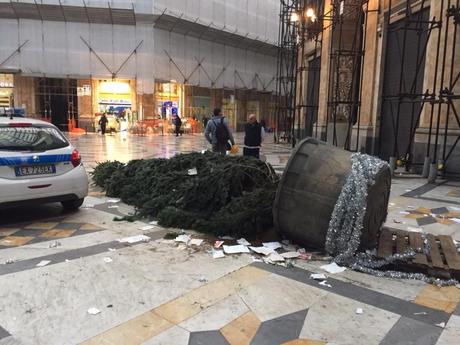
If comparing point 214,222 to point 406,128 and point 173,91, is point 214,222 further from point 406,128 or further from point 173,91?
point 173,91

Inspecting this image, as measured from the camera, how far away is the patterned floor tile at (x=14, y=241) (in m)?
5.42

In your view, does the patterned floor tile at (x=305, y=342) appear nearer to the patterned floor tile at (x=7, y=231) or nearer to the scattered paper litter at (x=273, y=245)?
the scattered paper litter at (x=273, y=245)

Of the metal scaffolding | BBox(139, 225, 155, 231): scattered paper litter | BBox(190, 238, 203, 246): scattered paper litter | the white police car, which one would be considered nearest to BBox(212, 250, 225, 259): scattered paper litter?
BBox(190, 238, 203, 246): scattered paper litter

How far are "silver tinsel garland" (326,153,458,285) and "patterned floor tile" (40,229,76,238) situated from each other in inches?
133

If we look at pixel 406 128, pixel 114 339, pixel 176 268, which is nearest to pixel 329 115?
pixel 406 128

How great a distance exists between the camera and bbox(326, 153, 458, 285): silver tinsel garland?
4684 mm

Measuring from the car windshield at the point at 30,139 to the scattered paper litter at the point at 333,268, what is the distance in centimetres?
428

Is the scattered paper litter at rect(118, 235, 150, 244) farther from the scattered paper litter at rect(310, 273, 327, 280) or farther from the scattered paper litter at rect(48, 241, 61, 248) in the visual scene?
the scattered paper litter at rect(310, 273, 327, 280)

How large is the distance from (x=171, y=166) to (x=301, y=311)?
442 centimetres

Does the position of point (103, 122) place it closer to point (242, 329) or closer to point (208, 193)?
point (208, 193)

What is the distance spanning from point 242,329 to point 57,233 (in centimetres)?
347

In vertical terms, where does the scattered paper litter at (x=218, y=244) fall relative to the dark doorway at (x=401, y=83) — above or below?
below

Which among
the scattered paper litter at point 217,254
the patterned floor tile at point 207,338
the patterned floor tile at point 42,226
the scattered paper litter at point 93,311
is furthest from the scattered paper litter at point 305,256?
the patterned floor tile at point 42,226

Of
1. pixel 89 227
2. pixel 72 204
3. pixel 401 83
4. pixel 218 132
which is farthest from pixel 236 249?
pixel 401 83
